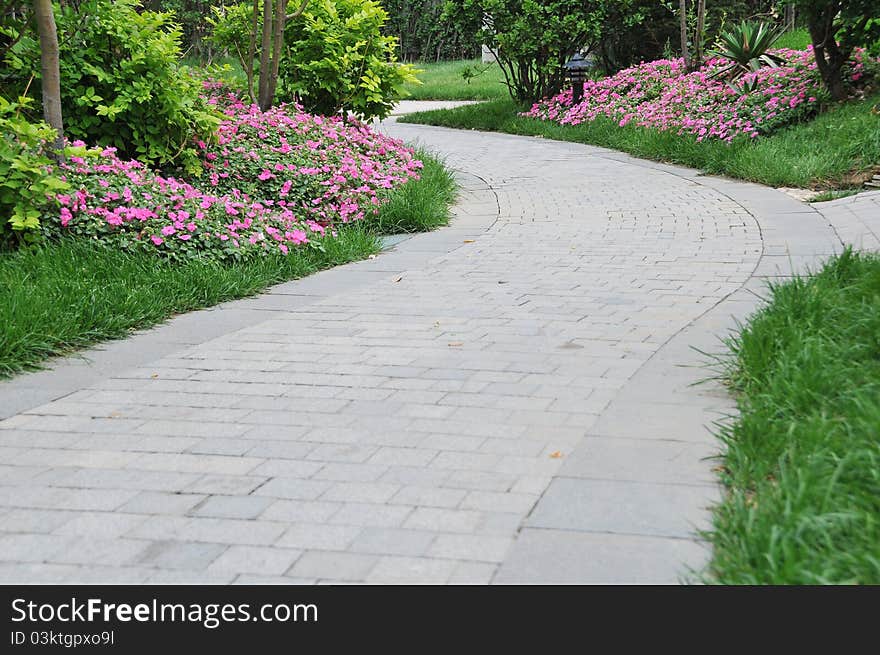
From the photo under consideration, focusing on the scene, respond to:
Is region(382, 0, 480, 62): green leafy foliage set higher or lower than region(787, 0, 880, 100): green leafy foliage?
higher

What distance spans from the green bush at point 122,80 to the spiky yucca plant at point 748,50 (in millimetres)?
8461

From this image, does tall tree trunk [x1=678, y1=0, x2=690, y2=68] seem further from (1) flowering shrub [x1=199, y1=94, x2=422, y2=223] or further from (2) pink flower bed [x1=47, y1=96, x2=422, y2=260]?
(1) flowering shrub [x1=199, y1=94, x2=422, y2=223]

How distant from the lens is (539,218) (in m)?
9.61

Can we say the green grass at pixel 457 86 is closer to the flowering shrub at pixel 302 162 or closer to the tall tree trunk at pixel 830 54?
the tall tree trunk at pixel 830 54

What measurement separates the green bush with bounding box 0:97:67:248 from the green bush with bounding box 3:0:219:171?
1552 millimetres

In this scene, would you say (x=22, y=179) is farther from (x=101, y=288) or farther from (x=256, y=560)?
(x=256, y=560)

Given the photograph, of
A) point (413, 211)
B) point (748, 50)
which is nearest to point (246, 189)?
point (413, 211)

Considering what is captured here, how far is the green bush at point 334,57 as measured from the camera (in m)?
11.6

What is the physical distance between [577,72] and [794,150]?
653cm

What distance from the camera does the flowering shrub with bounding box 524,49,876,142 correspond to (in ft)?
41.4

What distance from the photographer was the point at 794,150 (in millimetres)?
11117

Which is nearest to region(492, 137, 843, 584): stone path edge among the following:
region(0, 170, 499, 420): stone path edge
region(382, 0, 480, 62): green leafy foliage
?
region(0, 170, 499, 420): stone path edge
